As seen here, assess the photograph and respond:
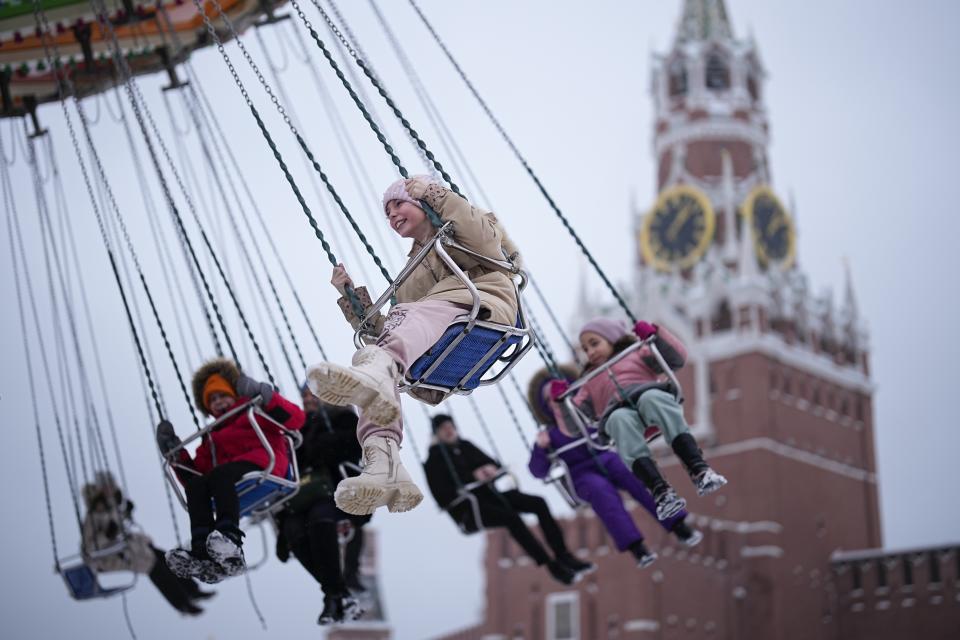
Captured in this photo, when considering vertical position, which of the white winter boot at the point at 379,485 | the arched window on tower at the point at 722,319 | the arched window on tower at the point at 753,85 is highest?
the arched window on tower at the point at 753,85

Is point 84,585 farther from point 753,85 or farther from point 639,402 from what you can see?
point 753,85

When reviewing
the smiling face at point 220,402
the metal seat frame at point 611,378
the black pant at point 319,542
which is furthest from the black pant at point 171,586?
the metal seat frame at point 611,378

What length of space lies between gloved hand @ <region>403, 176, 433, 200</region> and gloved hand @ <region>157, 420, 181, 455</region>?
2.53 metres

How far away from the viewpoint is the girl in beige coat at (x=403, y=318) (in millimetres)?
6316

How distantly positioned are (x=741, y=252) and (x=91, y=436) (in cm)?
3872

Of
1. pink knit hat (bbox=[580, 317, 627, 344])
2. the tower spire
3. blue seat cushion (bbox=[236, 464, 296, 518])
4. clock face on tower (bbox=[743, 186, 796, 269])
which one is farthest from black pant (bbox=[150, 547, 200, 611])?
the tower spire

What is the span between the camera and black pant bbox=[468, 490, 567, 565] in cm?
1224

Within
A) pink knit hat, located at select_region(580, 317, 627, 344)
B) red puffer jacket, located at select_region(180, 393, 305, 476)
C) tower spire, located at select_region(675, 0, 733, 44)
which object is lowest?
red puffer jacket, located at select_region(180, 393, 305, 476)

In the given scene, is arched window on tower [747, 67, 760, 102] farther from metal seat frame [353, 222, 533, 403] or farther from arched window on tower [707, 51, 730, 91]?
metal seat frame [353, 222, 533, 403]

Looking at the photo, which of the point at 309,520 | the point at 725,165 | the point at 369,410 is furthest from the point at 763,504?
the point at 369,410

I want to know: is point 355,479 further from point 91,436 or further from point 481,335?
point 91,436

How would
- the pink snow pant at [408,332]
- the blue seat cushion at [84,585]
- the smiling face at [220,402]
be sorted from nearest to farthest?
the pink snow pant at [408,332]
the smiling face at [220,402]
the blue seat cushion at [84,585]

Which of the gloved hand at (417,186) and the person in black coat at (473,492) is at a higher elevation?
the gloved hand at (417,186)

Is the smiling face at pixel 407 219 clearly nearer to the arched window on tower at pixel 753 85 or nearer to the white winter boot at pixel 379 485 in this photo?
the white winter boot at pixel 379 485
